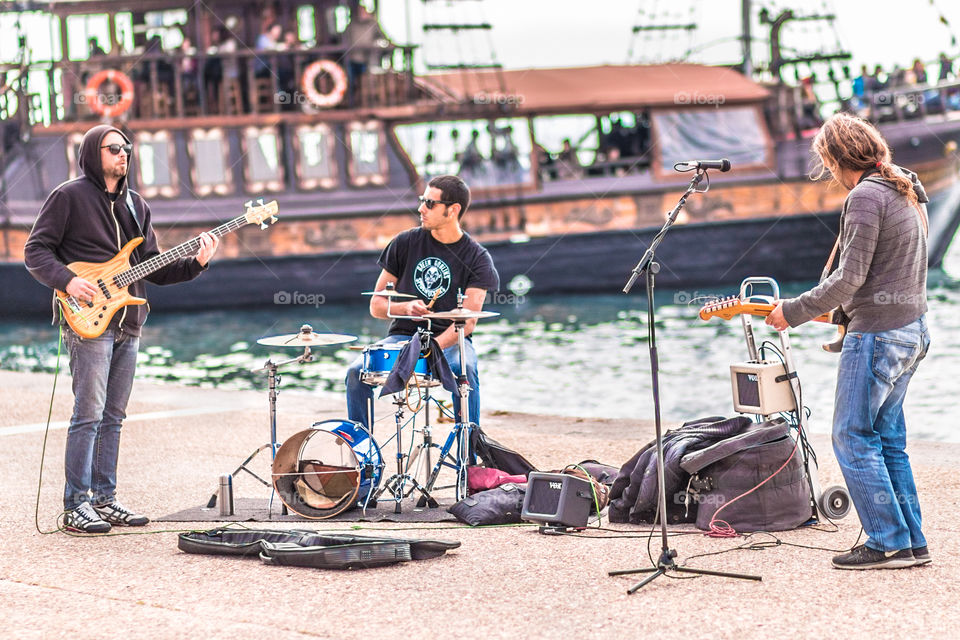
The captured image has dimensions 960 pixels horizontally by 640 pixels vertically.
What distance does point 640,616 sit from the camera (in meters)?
3.92

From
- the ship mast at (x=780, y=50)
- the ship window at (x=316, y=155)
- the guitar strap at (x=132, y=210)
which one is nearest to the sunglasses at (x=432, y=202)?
the guitar strap at (x=132, y=210)

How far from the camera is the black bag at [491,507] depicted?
5.33 m

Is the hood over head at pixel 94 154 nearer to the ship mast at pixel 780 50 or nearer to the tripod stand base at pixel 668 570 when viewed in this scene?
the tripod stand base at pixel 668 570

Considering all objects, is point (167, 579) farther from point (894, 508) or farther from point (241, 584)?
point (894, 508)

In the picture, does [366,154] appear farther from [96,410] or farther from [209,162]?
[96,410]

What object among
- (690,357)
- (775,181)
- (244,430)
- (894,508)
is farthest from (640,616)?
(775,181)

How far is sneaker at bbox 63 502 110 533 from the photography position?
5.27 metres

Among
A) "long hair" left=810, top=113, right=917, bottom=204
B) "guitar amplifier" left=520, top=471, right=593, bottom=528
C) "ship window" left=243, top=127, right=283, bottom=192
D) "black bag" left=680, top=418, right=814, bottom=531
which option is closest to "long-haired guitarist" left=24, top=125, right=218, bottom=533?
"guitar amplifier" left=520, top=471, right=593, bottom=528

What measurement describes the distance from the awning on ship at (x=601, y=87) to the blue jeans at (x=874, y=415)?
21437mm

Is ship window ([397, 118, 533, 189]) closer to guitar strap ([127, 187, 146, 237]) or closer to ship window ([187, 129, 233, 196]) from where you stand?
ship window ([187, 129, 233, 196])

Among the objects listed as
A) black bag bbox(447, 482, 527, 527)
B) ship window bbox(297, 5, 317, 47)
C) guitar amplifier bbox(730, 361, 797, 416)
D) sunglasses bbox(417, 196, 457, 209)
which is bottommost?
black bag bbox(447, 482, 527, 527)

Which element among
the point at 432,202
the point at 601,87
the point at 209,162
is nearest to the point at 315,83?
the point at 209,162

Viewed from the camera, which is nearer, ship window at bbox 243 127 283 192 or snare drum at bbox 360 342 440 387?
snare drum at bbox 360 342 440 387

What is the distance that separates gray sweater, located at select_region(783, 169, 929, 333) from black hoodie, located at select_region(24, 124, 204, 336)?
2.85 meters
